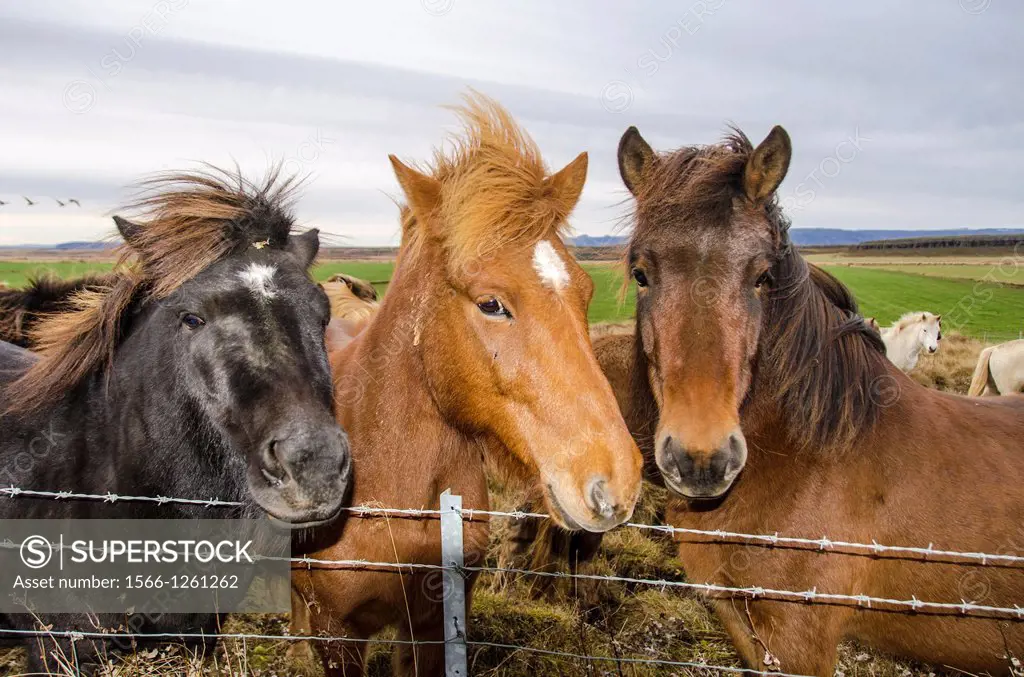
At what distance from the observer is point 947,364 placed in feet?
55.1

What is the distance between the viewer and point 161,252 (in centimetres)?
256

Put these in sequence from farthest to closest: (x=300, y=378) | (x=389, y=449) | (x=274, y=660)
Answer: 1. (x=274, y=660)
2. (x=389, y=449)
3. (x=300, y=378)

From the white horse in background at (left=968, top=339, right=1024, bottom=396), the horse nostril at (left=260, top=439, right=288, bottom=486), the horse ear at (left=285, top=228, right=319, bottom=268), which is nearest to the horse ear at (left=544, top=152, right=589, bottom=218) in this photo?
the horse ear at (left=285, top=228, right=319, bottom=268)

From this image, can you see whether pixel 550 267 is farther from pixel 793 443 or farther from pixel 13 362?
pixel 13 362

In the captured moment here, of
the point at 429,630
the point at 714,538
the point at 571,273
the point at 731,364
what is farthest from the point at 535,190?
the point at 429,630

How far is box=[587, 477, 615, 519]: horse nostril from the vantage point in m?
2.05

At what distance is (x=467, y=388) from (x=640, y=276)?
3.99 feet

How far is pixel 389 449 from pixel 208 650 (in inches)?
52.0

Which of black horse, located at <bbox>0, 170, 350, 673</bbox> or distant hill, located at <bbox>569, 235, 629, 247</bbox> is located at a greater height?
distant hill, located at <bbox>569, 235, 629, 247</bbox>

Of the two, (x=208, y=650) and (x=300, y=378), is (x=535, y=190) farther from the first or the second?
(x=208, y=650)

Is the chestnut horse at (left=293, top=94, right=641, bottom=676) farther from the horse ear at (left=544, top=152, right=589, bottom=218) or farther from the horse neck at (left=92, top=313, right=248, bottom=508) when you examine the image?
the horse neck at (left=92, top=313, right=248, bottom=508)

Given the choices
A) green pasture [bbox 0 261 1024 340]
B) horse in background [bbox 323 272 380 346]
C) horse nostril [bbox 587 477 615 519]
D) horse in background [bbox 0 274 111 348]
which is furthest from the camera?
green pasture [bbox 0 261 1024 340]

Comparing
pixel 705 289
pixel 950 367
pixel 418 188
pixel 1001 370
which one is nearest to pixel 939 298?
pixel 950 367

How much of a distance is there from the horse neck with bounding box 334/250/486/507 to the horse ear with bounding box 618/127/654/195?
1398 millimetres
